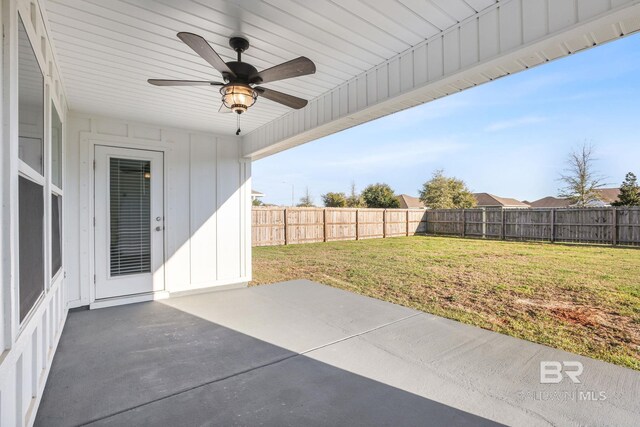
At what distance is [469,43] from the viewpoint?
2.12 metres

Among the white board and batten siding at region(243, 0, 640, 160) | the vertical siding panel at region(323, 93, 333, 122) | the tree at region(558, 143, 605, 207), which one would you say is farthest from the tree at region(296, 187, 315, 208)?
the white board and batten siding at region(243, 0, 640, 160)

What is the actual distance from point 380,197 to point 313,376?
1971 cm

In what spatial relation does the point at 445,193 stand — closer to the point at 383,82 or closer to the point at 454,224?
the point at 454,224

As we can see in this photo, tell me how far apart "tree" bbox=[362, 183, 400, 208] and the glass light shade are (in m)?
19.3

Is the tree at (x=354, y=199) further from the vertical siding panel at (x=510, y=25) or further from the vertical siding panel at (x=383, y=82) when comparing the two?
the vertical siding panel at (x=510, y=25)

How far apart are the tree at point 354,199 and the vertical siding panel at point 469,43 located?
67.5ft

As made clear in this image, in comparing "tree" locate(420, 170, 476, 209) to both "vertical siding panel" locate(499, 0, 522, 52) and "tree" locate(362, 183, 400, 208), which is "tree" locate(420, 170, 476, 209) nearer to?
"tree" locate(362, 183, 400, 208)

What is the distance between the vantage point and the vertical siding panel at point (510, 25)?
1869mm

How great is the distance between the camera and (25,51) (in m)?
1.61

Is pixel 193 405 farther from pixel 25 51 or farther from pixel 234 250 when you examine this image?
pixel 234 250

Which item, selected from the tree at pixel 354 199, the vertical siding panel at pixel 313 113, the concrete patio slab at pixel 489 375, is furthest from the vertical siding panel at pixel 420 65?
the tree at pixel 354 199

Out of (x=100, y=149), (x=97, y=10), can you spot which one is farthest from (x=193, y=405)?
(x=100, y=149)

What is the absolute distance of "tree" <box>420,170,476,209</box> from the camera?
2162 centimetres

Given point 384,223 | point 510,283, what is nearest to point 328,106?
point 510,283
